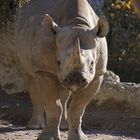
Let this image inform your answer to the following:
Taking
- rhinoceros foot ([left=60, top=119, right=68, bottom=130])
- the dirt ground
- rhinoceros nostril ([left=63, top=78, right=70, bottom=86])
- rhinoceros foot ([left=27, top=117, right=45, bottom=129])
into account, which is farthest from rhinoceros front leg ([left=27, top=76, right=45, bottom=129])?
rhinoceros nostril ([left=63, top=78, right=70, bottom=86])

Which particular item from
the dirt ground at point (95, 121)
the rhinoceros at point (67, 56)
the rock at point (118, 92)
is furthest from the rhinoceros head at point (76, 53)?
the rock at point (118, 92)

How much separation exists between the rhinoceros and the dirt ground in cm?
87

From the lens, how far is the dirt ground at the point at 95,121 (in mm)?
6464

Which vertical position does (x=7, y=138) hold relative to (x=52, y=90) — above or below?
below

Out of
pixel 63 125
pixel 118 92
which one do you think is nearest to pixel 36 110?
pixel 63 125

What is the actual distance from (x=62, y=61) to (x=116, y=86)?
10.1ft

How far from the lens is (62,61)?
14.9 feet

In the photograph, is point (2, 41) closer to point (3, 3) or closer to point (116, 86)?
point (3, 3)

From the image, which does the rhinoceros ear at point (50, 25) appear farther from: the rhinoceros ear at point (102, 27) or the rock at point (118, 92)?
the rock at point (118, 92)

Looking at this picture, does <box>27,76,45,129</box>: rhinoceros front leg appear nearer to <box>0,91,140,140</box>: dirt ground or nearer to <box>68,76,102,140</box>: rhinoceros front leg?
<box>0,91,140,140</box>: dirt ground

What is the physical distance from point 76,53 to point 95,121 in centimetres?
Result: 302

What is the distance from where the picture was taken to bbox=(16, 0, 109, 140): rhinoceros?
4406 mm

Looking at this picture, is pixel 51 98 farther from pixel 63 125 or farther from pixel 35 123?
pixel 35 123

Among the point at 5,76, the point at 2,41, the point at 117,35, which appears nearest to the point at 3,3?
the point at 2,41
